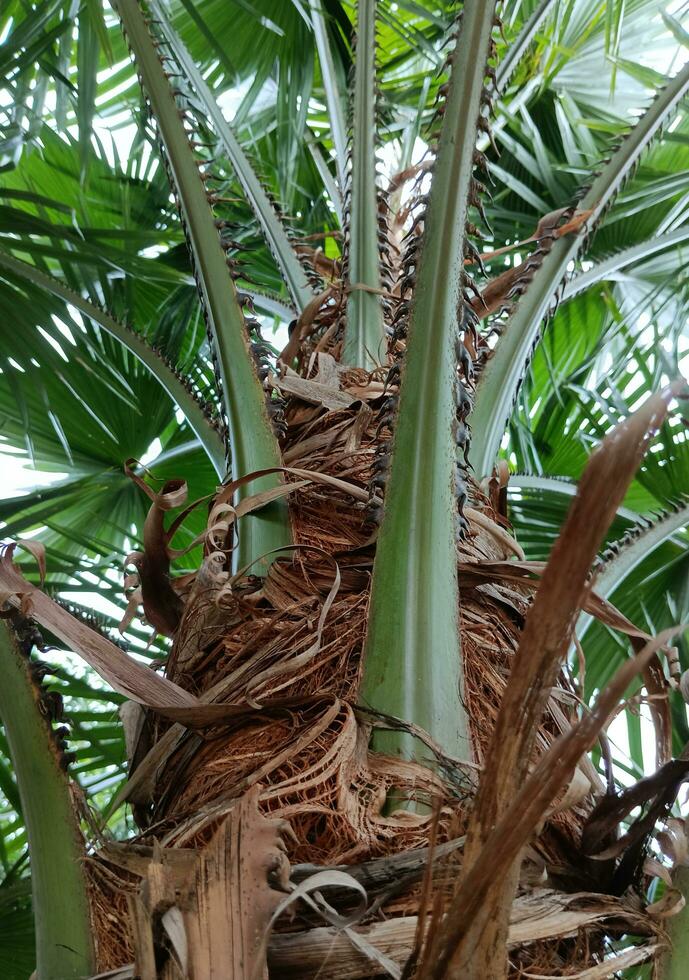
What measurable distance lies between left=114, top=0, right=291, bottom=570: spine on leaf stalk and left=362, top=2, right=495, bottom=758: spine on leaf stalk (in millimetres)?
303

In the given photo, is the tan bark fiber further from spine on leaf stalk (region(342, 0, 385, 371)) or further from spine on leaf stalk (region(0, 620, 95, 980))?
spine on leaf stalk (region(342, 0, 385, 371))

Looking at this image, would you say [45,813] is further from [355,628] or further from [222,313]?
[222,313]

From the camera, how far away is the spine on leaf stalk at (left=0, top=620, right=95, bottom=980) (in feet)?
3.47

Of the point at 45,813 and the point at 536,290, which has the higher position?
the point at 536,290

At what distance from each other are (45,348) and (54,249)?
208 millimetres

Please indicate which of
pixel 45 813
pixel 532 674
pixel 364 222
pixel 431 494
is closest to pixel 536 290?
pixel 364 222

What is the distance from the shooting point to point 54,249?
202 centimetres

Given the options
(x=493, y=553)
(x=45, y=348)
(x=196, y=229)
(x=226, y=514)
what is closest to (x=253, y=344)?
(x=196, y=229)

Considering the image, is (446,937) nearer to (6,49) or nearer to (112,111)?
(6,49)

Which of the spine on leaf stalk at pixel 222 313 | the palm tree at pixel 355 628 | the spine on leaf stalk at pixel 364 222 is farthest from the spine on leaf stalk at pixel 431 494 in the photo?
the spine on leaf stalk at pixel 364 222

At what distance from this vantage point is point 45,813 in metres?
1.12

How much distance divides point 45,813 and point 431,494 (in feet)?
1.84

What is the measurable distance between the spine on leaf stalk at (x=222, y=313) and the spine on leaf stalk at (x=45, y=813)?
1.21 ft

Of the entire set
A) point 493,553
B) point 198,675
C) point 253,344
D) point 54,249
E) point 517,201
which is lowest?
point 198,675
